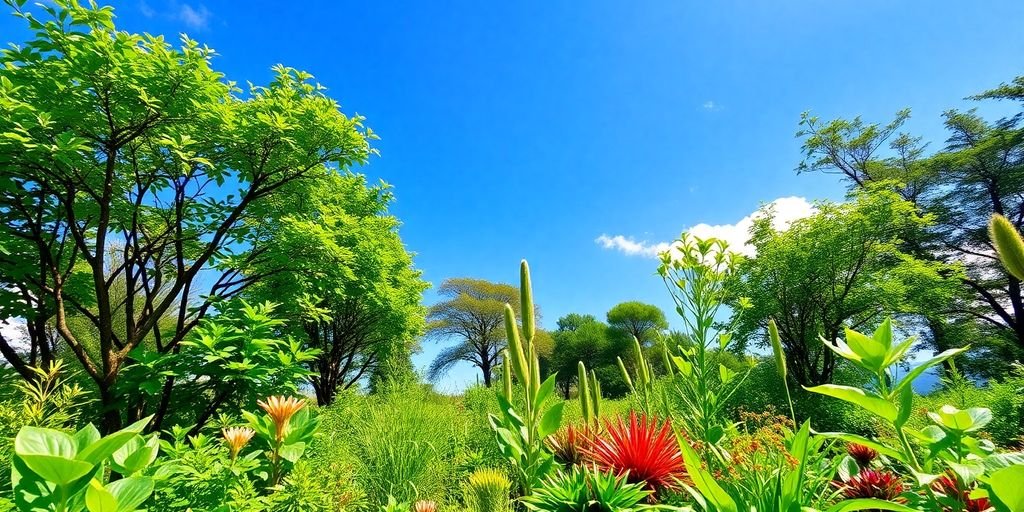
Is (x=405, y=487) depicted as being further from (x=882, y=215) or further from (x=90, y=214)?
(x=882, y=215)

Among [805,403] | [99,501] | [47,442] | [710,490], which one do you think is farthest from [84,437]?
[805,403]

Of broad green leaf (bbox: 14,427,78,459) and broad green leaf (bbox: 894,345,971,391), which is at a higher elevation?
broad green leaf (bbox: 894,345,971,391)

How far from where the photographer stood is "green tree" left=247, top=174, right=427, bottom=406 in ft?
15.8

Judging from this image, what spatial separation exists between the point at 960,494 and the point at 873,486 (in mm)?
333

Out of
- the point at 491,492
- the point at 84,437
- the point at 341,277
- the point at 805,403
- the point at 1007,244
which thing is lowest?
the point at 805,403

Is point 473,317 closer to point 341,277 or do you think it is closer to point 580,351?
point 580,351

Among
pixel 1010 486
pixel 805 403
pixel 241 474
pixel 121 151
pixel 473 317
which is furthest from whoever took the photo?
pixel 473 317

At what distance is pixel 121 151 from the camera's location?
431 centimetres

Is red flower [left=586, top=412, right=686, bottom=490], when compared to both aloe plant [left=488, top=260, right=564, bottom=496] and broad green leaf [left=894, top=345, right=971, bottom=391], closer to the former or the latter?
aloe plant [left=488, top=260, right=564, bottom=496]

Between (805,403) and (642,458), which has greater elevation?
(642,458)

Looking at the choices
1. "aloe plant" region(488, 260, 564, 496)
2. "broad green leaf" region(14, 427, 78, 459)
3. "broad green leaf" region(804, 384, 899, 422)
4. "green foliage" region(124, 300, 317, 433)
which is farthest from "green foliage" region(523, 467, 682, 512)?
"green foliage" region(124, 300, 317, 433)

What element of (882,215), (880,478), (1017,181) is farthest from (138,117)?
(1017,181)

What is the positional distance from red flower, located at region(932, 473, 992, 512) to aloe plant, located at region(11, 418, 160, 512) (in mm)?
→ 1453

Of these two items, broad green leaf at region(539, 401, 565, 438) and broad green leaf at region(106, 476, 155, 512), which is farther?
broad green leaf at region(539, 401, 565, 438)
